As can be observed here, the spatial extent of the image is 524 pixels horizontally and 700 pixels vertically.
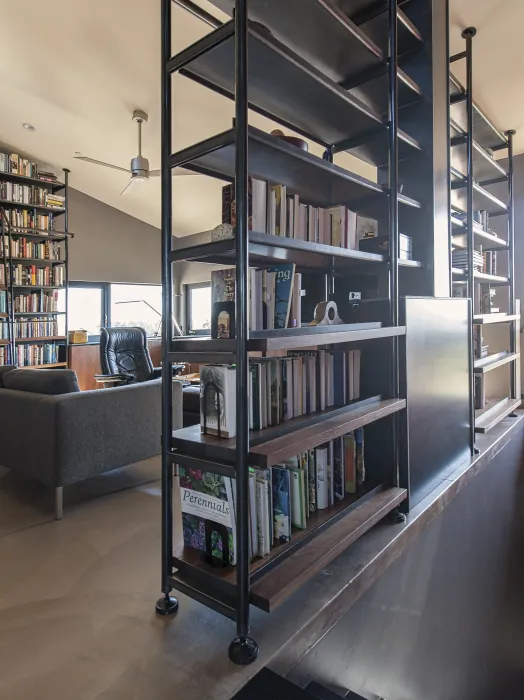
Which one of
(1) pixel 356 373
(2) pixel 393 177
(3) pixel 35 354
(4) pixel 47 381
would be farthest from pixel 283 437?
(3) pixel 35 354

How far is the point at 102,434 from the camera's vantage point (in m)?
2.55

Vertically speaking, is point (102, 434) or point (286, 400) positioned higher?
point (286, 400)

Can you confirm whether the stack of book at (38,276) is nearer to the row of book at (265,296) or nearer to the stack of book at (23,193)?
the stack of book at (23,193)

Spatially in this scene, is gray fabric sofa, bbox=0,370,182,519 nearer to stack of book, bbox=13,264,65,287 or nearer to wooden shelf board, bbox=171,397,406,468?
wooden shelf board, bbox=171,397,406,468

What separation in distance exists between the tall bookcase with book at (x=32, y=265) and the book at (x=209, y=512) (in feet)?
15.1

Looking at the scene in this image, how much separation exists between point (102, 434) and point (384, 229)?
6.23 feet

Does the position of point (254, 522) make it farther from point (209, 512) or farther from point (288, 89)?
point (288, 89)

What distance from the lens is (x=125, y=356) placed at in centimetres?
505

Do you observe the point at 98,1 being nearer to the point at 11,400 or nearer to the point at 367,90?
the point at 367,90

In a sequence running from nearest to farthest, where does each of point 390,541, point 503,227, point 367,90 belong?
point 390,541 < point 367,90 < point 503,227

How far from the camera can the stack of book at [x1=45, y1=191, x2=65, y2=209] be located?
582 cm


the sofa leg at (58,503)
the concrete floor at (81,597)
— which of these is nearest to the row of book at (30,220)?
the concrete floor at (81,597)

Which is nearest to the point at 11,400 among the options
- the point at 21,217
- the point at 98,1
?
the point at 98,1

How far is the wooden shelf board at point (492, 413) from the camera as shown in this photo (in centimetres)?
302
